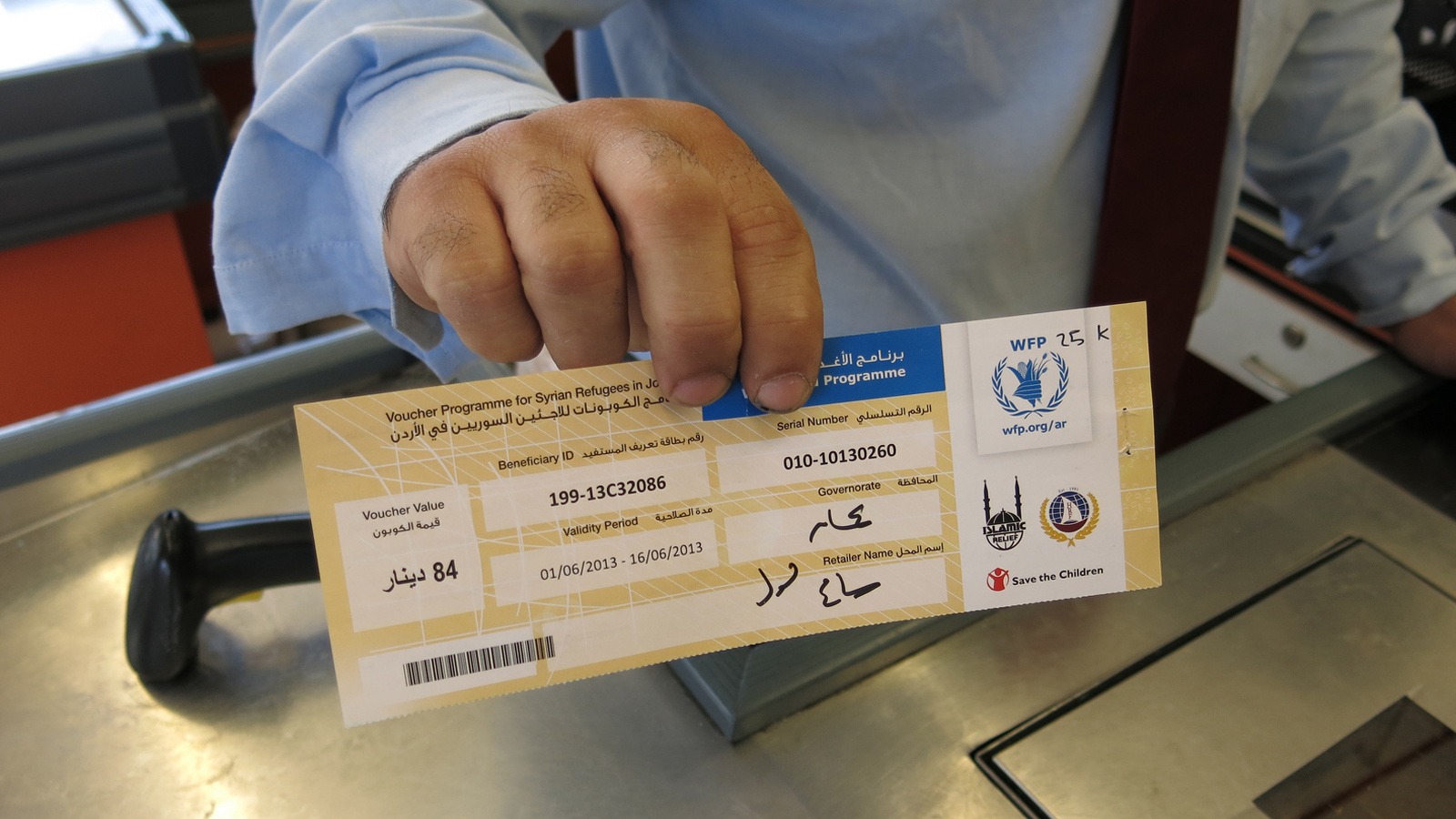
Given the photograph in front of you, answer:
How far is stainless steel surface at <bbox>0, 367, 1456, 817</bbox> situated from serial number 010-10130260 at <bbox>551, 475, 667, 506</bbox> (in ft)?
0.77

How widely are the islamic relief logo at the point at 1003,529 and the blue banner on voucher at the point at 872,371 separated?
0.22 ft

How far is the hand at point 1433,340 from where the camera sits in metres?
0.88

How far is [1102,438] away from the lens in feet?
1.34

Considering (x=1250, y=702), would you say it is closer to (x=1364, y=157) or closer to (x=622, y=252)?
(x=622, y=252)

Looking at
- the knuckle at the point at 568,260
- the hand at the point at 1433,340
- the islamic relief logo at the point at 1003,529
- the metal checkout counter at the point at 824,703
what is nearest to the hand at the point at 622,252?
the knuckle at the point at 568,260

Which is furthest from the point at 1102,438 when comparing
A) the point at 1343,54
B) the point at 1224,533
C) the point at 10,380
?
the point at 10,380

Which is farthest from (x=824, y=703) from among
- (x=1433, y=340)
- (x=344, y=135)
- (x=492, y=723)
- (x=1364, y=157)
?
(x=1364, y=157)

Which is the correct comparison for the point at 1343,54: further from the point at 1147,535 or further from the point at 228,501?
the point at 228,501

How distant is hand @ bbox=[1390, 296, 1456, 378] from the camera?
88cm

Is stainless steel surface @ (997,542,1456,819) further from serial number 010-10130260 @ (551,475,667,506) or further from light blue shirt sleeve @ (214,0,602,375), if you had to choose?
light blue shirt sleeve @ (214,0,602,375)

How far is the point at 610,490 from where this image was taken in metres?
0.39

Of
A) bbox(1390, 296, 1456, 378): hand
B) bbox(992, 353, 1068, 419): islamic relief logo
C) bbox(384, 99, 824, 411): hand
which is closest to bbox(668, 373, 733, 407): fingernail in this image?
bbox(384, 99, 824, 411): hand

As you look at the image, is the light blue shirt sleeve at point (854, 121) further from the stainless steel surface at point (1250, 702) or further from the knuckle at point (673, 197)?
the stainless steel surface at point (1250, 702)

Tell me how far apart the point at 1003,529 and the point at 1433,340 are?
72 cm
